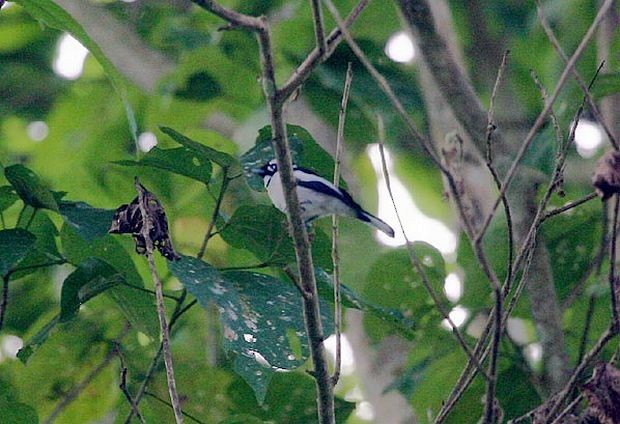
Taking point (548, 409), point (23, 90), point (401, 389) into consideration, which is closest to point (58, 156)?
point (23, 90)

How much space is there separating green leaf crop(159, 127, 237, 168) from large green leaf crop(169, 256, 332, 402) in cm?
23

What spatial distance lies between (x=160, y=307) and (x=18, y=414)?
29.3 inches

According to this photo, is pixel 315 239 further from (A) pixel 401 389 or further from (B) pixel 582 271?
(B) pixel 582 271

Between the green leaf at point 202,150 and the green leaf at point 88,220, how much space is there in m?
0.22

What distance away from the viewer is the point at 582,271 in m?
3.15

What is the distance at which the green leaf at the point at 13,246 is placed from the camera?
2102 mm

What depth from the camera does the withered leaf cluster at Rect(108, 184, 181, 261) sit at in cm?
202

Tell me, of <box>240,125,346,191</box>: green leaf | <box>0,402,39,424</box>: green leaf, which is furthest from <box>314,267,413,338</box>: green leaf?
<box>0,402,39,424</box>: green leaf

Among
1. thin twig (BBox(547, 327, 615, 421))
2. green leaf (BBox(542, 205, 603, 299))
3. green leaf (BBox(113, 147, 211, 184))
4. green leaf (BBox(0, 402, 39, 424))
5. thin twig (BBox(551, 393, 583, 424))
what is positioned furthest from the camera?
green leaf (BBox(542, 205, 603, 299))

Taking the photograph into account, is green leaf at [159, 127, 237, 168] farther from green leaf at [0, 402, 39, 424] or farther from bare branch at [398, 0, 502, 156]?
bare branch at [398, 0, 502, 156]

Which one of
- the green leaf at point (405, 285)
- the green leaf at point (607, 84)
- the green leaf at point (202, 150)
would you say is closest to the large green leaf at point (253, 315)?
the green leaf at point (202, 150)

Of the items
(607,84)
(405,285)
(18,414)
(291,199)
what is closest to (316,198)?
(405,285)

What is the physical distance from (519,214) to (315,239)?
845 mm

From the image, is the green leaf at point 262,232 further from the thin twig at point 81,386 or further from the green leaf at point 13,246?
the thin twig at point 81,386
